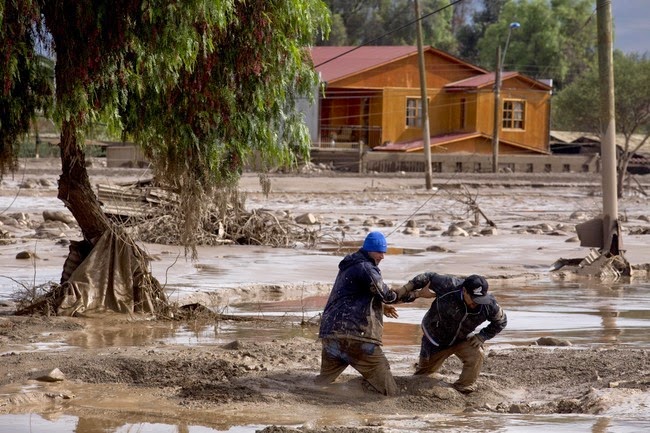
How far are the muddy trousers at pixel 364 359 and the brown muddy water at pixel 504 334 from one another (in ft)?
1.69

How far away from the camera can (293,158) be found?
12.3m

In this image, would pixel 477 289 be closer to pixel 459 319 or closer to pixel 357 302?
pixel 459 319

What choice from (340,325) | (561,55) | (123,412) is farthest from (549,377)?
(561,55)

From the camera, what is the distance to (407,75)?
53.4m

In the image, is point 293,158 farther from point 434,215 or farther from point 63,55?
point 434,215

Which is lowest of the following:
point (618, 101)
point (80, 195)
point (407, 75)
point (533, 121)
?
point (80, 195)

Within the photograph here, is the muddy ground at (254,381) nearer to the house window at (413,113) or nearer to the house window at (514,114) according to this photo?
the house window at (413,113)

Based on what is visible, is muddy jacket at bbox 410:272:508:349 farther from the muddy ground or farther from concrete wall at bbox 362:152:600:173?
concrete wall at bbox 362:152:600:173

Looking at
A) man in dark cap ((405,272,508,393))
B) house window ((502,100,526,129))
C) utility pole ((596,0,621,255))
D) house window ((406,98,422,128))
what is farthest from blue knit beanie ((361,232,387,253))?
house window ((502,100,526,129))

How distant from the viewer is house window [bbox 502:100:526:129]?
2211 inches

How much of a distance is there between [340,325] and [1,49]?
11.9 ft

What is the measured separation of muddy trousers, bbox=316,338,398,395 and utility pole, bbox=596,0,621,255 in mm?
10081

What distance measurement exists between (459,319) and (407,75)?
45025 mm

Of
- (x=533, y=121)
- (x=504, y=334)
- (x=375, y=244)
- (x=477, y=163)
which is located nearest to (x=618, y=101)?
(x=533, y=121)
